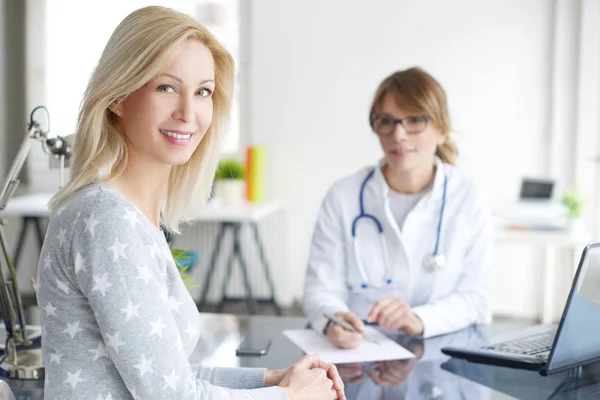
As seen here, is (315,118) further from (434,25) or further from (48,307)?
(48,307)

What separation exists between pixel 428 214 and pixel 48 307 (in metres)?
1.38

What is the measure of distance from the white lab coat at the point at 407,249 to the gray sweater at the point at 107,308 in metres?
1.03

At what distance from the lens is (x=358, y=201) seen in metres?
2.31

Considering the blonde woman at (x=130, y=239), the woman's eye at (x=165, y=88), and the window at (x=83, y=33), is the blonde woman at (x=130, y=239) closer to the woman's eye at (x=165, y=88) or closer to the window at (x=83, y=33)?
the woman's eye at (x=165, y=88)

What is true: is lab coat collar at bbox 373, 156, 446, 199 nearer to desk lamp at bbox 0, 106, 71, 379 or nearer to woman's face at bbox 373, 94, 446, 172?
woman's face at bbox 373, 94, 446, 172

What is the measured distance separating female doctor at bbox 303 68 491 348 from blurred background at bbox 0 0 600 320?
2.02 metres

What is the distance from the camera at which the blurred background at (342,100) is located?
4477mm

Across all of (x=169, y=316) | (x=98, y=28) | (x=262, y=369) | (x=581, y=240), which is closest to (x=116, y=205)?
(x=169, y=316)

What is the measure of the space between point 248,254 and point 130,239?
3.89 m

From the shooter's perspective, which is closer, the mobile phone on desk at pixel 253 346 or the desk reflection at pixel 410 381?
the desk reflection at pixel 410 381

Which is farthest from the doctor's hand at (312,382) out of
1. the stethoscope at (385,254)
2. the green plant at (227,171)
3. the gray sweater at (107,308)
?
the green plant at (227,171)

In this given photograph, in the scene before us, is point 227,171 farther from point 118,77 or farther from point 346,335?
point 118,77

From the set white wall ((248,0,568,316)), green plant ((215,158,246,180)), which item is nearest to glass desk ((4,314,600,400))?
green plant ((215,158,246,180))

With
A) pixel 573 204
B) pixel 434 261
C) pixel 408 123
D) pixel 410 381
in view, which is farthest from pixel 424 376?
pixel 573 204
